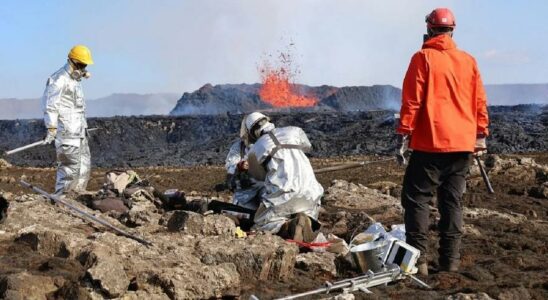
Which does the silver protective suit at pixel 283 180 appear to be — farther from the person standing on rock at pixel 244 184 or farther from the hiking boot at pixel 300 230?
the person standing on rock at pixel 244 184

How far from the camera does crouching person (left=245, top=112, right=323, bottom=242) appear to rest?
7605 millimetres

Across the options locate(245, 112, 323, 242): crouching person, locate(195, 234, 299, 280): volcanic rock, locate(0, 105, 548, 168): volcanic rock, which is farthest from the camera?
locate(0, 105, 548, 168): volcanic rock

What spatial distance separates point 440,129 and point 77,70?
564 cm

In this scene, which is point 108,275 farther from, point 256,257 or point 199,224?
point 199,224

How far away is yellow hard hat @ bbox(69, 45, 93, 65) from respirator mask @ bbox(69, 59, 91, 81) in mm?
80

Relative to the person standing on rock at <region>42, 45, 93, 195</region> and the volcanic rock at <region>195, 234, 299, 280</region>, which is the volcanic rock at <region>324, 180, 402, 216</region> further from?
the volcanic rock at <region>195, 234, 299, 280</region>

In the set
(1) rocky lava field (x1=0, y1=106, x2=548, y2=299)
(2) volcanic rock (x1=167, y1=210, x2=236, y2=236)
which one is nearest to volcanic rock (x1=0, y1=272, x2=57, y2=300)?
(1) rocky lava field (x1=0, y1=106, x2=548, y2=299)

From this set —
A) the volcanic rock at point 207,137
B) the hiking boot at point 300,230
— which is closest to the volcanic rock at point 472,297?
the hiking boot at point 300,230

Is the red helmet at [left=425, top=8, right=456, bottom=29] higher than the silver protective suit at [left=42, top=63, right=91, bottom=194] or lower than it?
higher

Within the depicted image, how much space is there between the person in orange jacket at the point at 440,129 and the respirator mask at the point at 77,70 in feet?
17.4

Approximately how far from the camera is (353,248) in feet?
19.8

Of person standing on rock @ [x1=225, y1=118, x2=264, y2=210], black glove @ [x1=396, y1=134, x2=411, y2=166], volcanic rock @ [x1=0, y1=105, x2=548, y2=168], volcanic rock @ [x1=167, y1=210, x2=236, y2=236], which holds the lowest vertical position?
volcanic rock @ [x1=0, y1=105, x2=548, y2=168]

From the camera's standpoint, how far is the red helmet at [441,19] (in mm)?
6199

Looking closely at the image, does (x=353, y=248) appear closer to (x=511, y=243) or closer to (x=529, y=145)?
(x=511, y=243)
